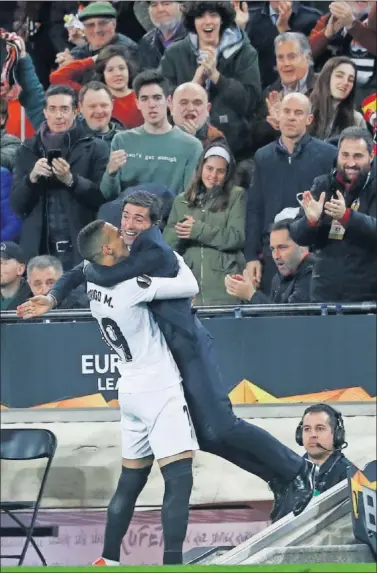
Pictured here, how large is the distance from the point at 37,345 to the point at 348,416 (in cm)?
191

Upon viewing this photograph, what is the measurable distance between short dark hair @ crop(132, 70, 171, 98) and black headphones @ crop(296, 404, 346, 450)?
235 cm

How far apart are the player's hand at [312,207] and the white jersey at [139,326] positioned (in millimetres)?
1128

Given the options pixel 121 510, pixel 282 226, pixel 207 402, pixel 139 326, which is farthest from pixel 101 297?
pixel 282 226

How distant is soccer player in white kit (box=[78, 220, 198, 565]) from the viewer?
7.80 meters

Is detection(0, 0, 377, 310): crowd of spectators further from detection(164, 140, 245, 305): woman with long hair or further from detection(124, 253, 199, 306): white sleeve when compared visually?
detection(124, 253, 199, 306): white sleeve

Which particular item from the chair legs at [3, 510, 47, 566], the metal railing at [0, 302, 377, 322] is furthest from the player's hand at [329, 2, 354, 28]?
the chair legs at [3, 510, 47, 566]

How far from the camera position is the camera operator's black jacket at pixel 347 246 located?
8.80m

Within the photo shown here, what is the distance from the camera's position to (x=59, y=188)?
375 inches

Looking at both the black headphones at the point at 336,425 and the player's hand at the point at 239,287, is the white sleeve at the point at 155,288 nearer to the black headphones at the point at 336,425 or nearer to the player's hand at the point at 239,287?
the black headphones at the point at 336,425

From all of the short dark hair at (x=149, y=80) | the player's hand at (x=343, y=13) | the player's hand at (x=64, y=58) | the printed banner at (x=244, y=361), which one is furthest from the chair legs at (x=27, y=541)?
the player's hand at (x=343, y=13)

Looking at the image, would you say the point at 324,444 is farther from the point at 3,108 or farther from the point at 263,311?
the point at 3,108

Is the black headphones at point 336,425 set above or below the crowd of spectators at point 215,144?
below

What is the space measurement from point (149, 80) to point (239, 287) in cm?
144

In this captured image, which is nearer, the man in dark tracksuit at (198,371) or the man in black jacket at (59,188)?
the man in dark tracksuit at (198,371)
